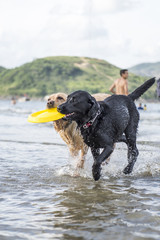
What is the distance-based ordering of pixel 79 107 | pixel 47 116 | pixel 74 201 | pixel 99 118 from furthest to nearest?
pixel 47 116 < pixel 99 118 < pixel 79 107 < pixel 74 201

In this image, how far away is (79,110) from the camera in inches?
186

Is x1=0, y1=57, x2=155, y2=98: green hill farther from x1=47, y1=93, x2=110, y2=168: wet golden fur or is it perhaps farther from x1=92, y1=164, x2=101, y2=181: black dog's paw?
x1=92, y1=164, x2=101, y2=181: black dog's paw

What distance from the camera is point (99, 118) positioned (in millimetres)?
5098

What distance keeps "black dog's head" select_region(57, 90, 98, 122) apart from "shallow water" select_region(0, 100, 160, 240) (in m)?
1.04

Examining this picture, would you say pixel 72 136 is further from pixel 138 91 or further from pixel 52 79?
pixel 52 79

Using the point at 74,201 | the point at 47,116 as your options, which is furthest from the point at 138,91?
the point at 74,201

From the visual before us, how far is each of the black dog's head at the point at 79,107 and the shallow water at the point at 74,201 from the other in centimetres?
104

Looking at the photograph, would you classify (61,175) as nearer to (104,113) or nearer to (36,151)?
(104,113)

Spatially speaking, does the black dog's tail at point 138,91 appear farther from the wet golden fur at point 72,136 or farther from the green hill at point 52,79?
the green hill at point 52,79

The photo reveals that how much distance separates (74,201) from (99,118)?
1.28 metres

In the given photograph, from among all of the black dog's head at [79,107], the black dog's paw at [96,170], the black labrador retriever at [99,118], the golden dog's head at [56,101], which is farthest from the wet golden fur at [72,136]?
the black dog's head at [79,107]

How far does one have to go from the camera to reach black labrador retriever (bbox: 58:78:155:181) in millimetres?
4754

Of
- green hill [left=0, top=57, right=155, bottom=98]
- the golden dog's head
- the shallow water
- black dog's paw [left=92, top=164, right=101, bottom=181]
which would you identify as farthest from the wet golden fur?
green hill [left=0, top=57, right=155, bottom=98]

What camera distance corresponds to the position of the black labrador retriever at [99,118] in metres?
4.75
